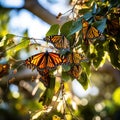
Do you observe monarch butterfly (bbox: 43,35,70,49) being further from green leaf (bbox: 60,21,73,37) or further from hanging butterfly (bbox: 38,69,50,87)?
hanging butterfly (bbox: 38,69,50,87)

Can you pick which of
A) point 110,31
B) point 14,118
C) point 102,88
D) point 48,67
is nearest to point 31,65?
point 48,67

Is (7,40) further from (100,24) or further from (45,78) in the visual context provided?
(100,24)

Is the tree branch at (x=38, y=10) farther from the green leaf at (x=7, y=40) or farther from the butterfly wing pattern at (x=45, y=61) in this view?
the butterfly wing pattern at (x=45, y=61)

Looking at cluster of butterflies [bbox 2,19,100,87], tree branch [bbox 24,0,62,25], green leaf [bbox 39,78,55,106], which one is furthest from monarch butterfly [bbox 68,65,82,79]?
tree branch [bbox 24,0,62,25]

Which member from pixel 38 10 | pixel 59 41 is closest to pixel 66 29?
pixel 59 41

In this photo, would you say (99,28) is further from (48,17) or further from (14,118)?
(14,118)

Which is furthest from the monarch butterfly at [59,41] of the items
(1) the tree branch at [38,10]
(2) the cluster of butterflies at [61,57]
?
(1) the tree branch at [38,10]
